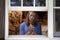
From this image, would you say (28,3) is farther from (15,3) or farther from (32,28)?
(32,28)

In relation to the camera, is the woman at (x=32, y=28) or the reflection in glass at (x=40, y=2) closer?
the reflection in glass at (x=40, y=2)

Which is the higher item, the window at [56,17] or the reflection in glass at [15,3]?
the reflection in glass at [15,3]

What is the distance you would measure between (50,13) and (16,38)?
77 cm

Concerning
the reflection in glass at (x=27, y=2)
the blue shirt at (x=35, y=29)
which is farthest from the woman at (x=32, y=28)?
the reflection in glass at (x=27, y=2)

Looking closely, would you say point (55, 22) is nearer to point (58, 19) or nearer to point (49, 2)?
point (58, 19)

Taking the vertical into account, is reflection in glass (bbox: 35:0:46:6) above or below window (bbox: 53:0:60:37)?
above

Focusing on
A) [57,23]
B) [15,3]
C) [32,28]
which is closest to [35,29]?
[32,28]

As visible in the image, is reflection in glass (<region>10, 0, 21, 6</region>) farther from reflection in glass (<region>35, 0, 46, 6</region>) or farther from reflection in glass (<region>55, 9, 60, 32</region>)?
reflection in glass (<region>55, 9, 60, 32</region>)

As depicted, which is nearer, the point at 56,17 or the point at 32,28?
the point at 56,17

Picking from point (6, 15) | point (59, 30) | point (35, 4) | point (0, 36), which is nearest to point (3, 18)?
point (6, 15)

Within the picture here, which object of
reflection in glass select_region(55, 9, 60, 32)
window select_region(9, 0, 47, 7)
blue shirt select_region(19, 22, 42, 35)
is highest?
window select_region(9, 0, 47, 7)

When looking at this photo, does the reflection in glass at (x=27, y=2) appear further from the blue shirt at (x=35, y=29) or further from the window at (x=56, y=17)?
the blue shirt at (x=35, y=29)

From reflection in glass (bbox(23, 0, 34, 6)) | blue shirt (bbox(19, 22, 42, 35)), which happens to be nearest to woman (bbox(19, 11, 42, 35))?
blue shirt (bbox(19, 22, 42, 35))

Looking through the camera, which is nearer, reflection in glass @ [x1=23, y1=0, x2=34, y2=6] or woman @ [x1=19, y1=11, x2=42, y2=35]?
reflection in glass @ [x1=23, y1=0, x2=34, y2=6]
